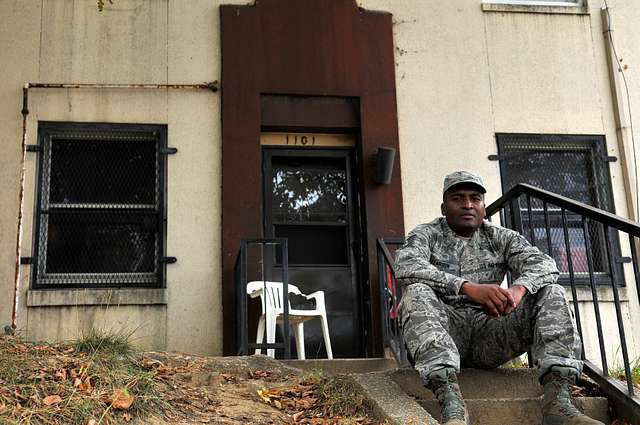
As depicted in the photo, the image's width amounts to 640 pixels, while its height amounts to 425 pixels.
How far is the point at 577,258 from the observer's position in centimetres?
778

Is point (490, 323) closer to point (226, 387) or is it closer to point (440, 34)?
point (226, 387)

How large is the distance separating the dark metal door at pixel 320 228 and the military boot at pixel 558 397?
3.64 metres

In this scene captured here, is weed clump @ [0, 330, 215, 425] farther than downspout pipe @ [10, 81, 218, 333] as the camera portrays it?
No

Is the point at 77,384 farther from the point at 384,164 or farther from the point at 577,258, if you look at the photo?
the point at 577,258

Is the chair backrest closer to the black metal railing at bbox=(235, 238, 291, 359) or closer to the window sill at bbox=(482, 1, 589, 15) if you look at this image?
the black metal railing at bbox=(235, 238, 291, 359)

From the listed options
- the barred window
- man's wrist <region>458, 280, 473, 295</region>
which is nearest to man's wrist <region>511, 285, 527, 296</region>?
man's wrist <region>458, 280, 473, 295</region>

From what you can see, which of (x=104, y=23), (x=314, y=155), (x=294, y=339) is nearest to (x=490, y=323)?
(x=294, y=339)

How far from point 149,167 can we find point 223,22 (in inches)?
58.7

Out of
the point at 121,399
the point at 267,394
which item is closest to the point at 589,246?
the point at 267,394

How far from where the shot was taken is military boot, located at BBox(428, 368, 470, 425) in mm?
3580

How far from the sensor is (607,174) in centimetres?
787

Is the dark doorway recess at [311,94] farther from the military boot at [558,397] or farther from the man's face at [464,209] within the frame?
the military boot at [558,397]

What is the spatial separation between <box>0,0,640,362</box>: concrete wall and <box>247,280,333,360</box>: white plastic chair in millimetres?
492

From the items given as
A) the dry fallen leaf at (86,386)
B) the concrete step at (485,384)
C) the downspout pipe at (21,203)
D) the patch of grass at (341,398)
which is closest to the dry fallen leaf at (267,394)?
the patch of grass at (341,398)
